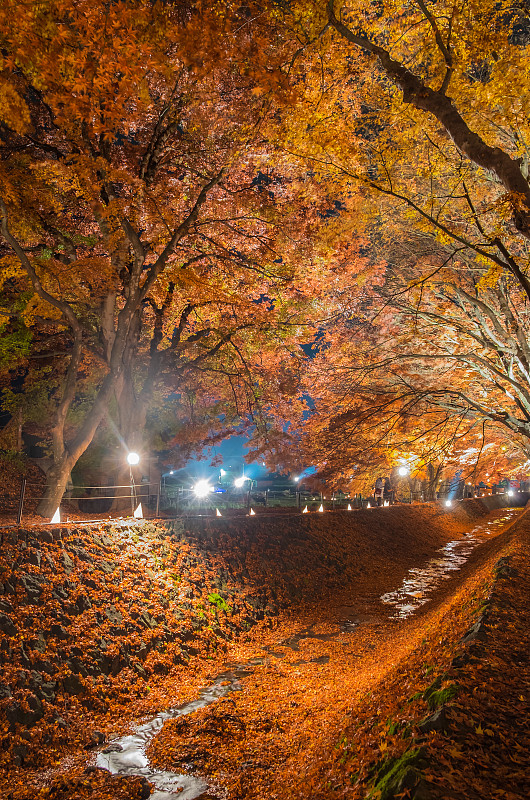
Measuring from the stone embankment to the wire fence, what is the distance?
1.60 m

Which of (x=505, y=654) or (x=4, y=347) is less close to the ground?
(x=4, y=347)

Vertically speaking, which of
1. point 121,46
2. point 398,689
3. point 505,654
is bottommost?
point 398,689

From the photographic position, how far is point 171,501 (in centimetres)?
2348

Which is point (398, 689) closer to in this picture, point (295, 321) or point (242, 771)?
point (242, 771)

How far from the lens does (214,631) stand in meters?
9.45

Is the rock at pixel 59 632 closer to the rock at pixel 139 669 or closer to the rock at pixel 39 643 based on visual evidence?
the rock at pixel 39 643

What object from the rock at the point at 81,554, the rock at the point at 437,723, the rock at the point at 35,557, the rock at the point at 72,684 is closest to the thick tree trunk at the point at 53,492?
the rock at the point at 81,554

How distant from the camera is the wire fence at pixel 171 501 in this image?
13.4 metres

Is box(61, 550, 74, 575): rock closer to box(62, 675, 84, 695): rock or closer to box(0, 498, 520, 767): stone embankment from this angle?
box(0, 498, 520, 767): stone embankment

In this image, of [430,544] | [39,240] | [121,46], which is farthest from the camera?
[430,544]

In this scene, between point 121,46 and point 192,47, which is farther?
point 192,47

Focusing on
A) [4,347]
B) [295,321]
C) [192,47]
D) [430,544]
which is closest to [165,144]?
[192,47]

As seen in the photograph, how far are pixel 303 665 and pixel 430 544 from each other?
19.0 m

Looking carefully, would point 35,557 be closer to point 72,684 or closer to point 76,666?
point 76,666
